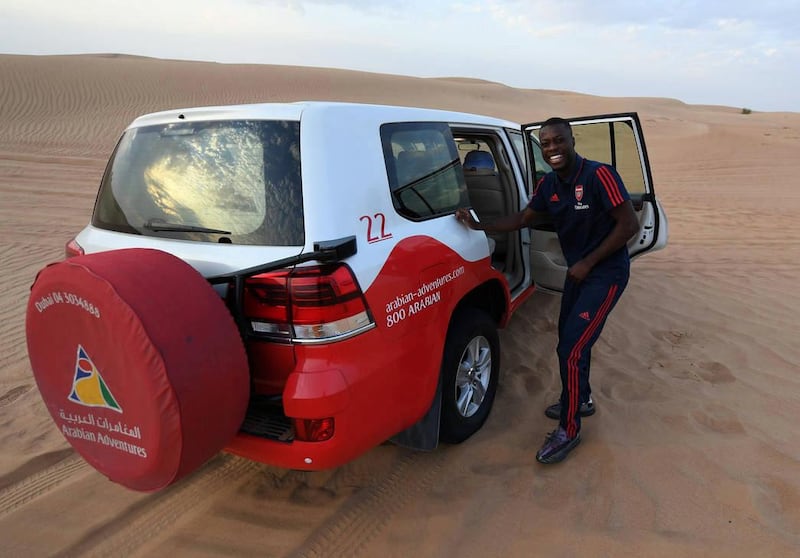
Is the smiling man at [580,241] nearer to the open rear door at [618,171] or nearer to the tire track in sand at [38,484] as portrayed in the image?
the open rear door at [618,171]

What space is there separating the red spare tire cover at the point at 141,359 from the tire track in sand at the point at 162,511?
60 cm

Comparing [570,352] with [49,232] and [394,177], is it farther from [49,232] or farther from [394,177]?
[49,232]

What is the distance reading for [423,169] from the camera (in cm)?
279

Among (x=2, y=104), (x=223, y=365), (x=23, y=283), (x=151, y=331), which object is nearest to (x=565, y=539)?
(x=223, y=365)

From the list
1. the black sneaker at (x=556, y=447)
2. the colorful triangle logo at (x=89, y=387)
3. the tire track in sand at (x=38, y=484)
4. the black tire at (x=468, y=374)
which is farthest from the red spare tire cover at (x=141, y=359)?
the black sneaker at (x=556, y=447)

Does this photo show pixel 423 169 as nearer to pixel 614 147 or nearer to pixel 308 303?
pixel 308 303

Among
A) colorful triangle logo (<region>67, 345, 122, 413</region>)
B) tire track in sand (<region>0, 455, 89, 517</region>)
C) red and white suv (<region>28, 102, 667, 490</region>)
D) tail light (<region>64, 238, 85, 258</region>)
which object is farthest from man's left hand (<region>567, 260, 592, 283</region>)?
tire track in sand (<region>0, 455, 89, 517</region>)

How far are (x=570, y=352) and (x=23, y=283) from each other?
19.3ft

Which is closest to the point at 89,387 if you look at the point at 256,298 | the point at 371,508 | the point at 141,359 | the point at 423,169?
the point at 141,359

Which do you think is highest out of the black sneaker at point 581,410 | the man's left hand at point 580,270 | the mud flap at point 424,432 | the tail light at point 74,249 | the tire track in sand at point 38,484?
the tail light at point 74,249

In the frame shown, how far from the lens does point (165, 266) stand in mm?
1901

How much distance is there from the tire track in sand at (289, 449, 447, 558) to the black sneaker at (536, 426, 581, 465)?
55 centimetres

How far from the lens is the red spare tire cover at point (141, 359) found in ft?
5.68

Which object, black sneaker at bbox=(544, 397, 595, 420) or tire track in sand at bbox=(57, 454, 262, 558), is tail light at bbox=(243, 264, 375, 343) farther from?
black sneaker at bbox=(544, 397, 595, 420)
